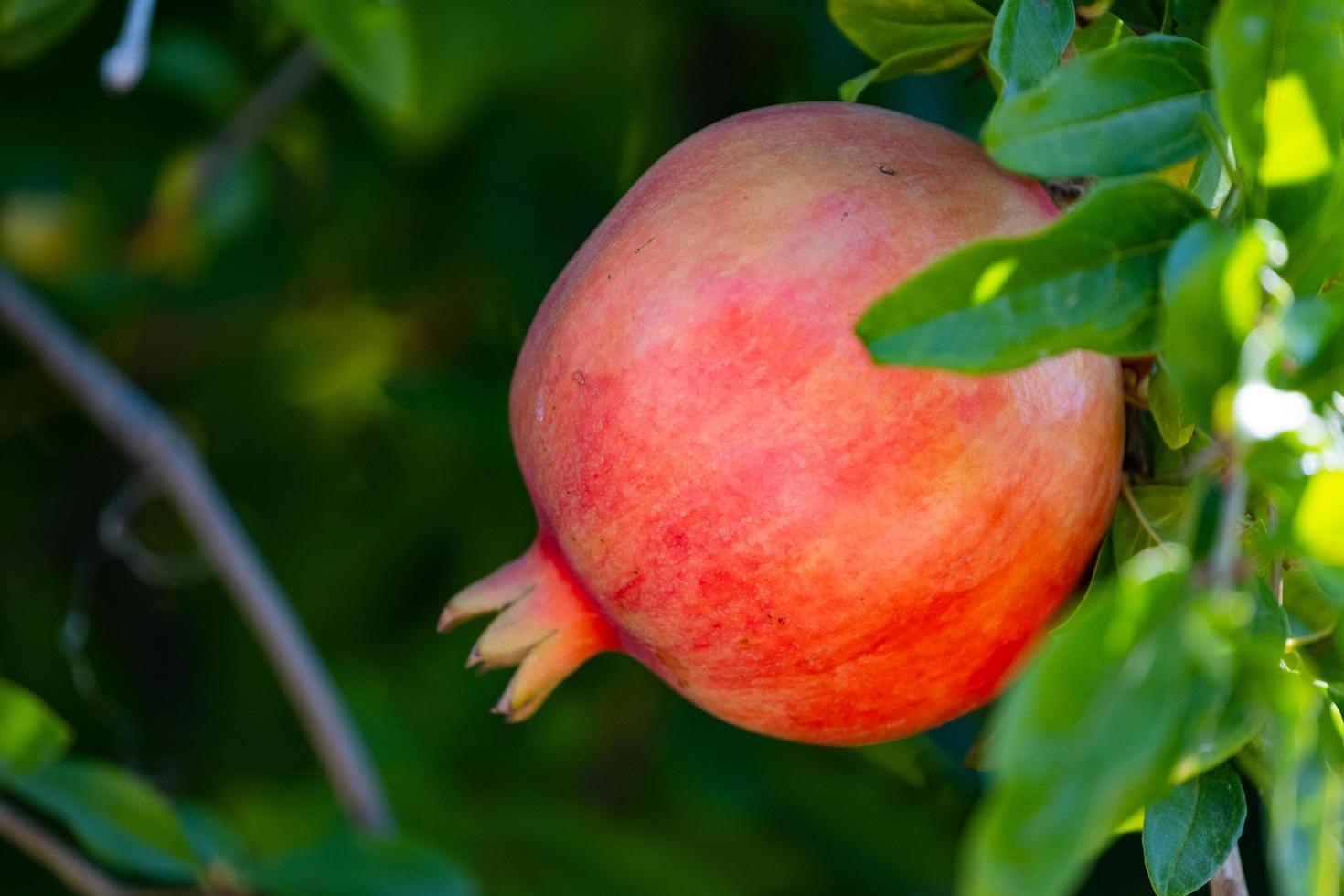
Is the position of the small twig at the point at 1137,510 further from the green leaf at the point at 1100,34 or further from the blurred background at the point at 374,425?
→ the blurred background at the point at 374,425

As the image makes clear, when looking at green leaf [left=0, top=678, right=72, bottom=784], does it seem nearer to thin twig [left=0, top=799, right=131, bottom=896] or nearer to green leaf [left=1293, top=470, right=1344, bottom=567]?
thin twig [left=0, top=799, right=131, bottom=896]

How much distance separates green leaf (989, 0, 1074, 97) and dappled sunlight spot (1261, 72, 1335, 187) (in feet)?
0.45

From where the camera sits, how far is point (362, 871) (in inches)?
54.0

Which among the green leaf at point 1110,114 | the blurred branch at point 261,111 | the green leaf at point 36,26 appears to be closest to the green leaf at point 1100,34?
the green leaf at point 1110,114

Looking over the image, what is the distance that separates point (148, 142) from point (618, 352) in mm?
1679

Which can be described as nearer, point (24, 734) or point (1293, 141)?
point (1293, 141)

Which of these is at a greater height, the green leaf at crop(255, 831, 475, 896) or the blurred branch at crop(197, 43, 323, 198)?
the blurred branch at crop(197, 43, 323, 198)

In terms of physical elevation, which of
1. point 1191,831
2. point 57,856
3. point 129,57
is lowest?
point 57,856

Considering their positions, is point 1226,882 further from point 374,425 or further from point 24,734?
point 374,425

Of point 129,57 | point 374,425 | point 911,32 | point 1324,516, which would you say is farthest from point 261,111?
point 1324,516

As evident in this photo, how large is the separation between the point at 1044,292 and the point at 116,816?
3.43 ft

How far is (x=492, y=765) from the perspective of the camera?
2.26 metres

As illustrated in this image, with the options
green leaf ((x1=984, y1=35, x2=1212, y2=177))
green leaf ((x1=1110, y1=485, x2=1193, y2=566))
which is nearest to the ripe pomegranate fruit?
green leaf ((x1=1110, y1=485, x2=1193, y2=566))

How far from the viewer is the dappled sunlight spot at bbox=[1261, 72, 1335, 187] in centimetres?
67
